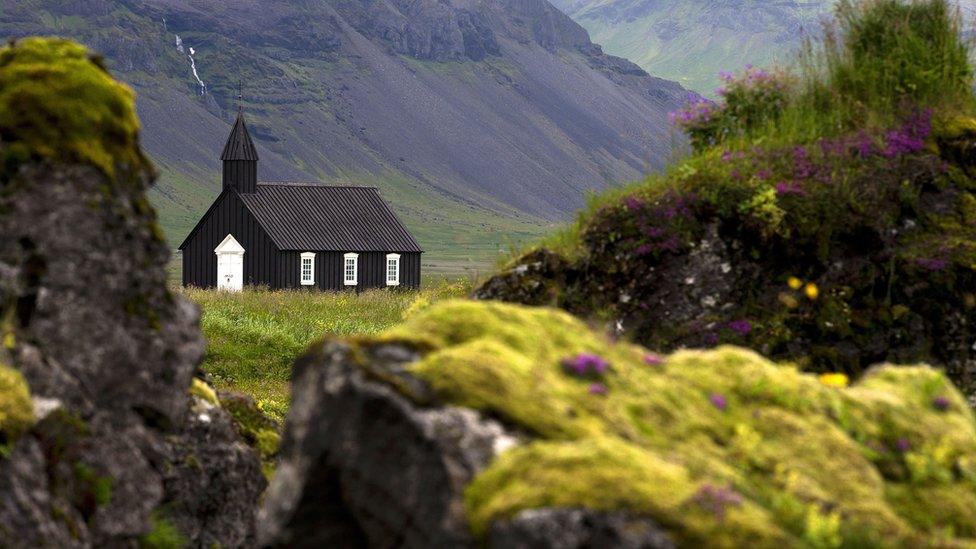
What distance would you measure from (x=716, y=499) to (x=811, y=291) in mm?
7985

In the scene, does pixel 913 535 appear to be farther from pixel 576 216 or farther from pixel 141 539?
pixel 576 216

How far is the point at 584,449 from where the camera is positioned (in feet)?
21.0

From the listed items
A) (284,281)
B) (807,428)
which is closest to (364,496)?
(807,428)

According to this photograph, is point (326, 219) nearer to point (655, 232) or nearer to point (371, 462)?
point (655, 232)

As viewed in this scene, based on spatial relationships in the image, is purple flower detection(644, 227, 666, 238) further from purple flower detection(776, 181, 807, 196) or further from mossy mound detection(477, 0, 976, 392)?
purple flower detection(776, 181, 807, 196)

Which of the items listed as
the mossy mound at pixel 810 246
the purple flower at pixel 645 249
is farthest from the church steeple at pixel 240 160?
the purple flower at pixel 645 249

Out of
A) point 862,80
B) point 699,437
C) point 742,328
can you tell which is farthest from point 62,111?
point 862,80

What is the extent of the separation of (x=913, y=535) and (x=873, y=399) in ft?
4.03

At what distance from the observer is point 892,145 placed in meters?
15.0

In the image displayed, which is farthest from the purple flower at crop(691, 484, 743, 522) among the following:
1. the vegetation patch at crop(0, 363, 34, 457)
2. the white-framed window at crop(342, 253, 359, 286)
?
the white-framed window at crop(342, 253, 359, 286)

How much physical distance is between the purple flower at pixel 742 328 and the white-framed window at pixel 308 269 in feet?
280

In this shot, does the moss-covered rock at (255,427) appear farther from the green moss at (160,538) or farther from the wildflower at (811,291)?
the wildflower at (811,291)

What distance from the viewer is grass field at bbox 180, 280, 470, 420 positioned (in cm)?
2800

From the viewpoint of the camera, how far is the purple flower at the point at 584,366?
7234mm
